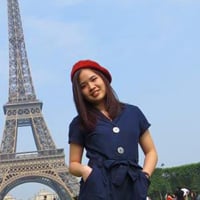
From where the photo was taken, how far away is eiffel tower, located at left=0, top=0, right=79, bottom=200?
66562mm

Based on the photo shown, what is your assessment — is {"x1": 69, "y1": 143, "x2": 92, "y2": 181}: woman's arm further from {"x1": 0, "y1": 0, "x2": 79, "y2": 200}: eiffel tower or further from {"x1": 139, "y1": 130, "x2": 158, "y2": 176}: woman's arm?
{"x1": 0, "y1": 0, "x2": 79, "y2": 200}: eiffel tower

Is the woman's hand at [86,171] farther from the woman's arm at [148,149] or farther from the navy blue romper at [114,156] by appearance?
the woman's arm at [148,149]

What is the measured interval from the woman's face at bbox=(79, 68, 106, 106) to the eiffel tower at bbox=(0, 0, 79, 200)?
6015cm

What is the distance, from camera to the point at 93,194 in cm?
341

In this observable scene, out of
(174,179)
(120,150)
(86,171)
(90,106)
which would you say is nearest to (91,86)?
(90,106)

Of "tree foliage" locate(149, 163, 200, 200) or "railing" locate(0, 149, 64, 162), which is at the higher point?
"railing" locate(0, 149, 64, 162)

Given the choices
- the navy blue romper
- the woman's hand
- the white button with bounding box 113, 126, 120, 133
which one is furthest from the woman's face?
the woman's hand

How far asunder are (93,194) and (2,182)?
62985 millimetres

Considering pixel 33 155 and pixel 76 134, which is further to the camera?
pixel 33 155

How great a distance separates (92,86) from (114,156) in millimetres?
468

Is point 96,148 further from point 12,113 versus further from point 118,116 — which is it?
point 12,113

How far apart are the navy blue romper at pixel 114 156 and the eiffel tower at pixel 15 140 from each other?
6018 centimetres

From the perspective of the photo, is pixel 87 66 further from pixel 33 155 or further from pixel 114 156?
pixel 33 155

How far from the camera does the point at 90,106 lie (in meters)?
3.77
